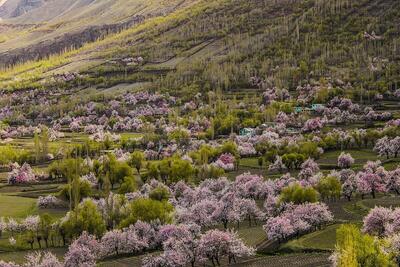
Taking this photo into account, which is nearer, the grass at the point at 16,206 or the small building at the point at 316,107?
the grass at the point at 16,206

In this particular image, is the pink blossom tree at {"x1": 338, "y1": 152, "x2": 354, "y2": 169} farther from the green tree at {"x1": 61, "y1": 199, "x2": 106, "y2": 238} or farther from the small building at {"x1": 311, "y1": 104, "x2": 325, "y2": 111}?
the small building at {"x1": 311, "y1": 104, "x2": 325, "y2": 111}

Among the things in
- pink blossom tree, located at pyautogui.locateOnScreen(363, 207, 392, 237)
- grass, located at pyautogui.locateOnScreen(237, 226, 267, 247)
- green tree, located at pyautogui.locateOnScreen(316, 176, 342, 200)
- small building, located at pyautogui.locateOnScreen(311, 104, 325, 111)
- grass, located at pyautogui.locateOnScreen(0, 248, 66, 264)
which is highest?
pink blossom tree, located at pyautogui.locateOnScreen(363, 207, 392, 237)

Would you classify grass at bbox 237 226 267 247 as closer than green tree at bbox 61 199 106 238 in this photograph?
Yes

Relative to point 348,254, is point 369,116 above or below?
below

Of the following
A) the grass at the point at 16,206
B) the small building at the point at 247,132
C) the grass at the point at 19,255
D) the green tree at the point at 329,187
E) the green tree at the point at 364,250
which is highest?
the green tree at the point at 364,250

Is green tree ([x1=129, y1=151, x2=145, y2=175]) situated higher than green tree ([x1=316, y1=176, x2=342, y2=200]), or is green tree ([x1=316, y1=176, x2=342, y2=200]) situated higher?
green tree ([x1=316, y1=176, x2=342, y2=200])

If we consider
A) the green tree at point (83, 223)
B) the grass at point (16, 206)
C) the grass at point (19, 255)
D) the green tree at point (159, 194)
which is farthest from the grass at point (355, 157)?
the grass at point (19, 255)

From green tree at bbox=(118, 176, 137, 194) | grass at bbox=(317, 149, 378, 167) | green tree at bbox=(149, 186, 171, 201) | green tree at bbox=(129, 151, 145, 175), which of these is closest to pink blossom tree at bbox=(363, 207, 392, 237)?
green tree at bbox=(149, 186, 171, 201)

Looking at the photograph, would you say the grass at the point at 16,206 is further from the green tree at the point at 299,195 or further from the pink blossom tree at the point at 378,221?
the pink blossom tree at the point at 378,221

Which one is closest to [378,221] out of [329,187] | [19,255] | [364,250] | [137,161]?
[364,250]

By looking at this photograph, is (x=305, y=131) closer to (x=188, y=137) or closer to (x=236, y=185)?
(x=188, y=137)

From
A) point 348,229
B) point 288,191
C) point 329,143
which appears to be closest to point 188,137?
point 329,143
